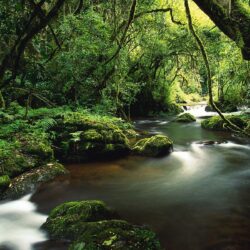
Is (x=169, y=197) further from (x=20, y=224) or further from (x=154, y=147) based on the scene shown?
(x=154, y=147)

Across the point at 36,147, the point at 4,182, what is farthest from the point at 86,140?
the point at 4,182

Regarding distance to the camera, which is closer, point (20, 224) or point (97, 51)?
point (20, 224)

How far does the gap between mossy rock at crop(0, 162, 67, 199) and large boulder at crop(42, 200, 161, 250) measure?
182 cm

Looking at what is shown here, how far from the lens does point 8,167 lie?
7.54 m

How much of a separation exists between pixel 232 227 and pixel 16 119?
7684mm

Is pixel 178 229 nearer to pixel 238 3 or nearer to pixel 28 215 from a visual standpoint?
pixel 28 215

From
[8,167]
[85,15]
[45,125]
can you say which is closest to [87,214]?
[8,167]

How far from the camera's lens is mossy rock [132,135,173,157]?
1065 centimetres

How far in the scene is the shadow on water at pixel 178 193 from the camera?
204 inches

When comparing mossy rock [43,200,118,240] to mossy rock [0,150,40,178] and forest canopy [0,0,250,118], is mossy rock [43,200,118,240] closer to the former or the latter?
mossy rock [0,150,40,178]

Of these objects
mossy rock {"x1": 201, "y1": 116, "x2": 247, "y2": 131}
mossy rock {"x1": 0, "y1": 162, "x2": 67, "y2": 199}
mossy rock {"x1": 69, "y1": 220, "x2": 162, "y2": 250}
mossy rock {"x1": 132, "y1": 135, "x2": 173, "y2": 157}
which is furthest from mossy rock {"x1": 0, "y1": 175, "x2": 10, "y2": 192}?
mossy rock {"x1": 201, "y1": 116, "x2": 247, "y2": 131}

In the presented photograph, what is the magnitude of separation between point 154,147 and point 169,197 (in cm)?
376

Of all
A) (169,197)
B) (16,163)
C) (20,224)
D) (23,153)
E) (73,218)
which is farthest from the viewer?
(23,153)

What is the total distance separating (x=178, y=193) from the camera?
740 centimetres
